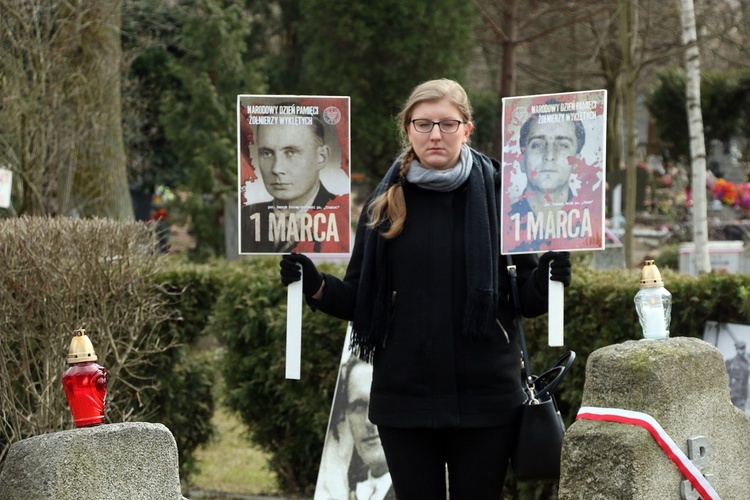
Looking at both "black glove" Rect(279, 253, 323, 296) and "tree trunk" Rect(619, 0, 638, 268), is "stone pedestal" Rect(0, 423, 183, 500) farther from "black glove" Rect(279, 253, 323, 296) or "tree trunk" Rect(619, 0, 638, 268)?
"tree trunk" Rect(619, 0, 638, 268)

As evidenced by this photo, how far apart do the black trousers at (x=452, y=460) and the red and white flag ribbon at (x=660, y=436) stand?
0.49 metres

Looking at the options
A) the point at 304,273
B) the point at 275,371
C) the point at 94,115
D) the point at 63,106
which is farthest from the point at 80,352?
Result: the point at 94,115

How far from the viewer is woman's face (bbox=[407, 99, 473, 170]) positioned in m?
3.49

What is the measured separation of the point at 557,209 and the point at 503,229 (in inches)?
9.2

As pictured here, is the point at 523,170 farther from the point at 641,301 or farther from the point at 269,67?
the point at 269,67

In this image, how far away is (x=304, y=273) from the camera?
3.71 metres

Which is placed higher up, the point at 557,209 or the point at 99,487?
the point at 557,209

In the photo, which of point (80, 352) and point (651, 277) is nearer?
point (80, 352)

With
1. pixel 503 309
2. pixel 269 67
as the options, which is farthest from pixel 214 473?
pixel 269 67

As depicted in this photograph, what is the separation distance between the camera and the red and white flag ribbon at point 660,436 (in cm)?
292

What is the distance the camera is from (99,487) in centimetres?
291

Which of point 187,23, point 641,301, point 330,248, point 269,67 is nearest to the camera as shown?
point 641,301

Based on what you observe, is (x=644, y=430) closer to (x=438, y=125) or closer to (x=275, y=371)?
(x=438, y=125)

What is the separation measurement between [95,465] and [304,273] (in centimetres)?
105
